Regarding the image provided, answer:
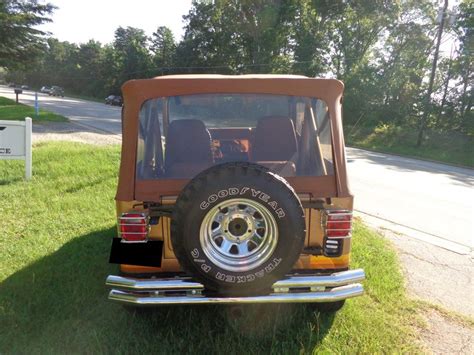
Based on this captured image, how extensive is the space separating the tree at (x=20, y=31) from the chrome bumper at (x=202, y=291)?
1298 inches

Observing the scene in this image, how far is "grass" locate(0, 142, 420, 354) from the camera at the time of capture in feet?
9.10

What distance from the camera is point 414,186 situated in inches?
389

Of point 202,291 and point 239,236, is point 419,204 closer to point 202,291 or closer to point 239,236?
point 239,236

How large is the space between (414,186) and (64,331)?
9.05 m

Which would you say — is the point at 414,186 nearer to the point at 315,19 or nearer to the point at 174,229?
the point at 174,229

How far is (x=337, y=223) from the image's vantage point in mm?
2711

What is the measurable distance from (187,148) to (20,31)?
34389mm

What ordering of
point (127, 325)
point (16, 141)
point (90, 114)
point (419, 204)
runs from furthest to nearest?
point (90, 114) → point (419, 204) → point (16, 141) → point (127, 325)

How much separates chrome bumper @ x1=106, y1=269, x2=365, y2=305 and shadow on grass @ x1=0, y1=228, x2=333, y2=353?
1.29 feet

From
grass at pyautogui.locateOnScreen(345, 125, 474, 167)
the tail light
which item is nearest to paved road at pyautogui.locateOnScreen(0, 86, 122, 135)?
grass at pyautogui.locateOnScreen(345, 125, 474, 167)

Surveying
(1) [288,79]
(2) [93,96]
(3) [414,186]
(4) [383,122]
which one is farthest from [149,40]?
(1) [288,79]

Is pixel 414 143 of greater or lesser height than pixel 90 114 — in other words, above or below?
above

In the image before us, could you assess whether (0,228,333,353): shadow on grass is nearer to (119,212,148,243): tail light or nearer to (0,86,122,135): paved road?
(119,212,148,243): tail light

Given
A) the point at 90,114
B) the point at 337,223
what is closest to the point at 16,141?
the point at 337,223
